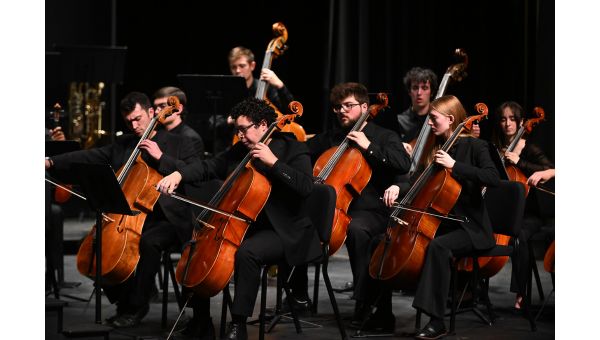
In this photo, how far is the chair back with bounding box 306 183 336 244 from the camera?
155 inches

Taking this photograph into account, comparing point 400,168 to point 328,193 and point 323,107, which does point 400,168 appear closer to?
point 328,193

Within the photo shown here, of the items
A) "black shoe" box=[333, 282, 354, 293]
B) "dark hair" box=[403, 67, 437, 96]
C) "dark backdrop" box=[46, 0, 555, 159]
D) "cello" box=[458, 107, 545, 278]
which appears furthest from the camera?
"dark backdrop" box=[46, 0, 555, 159]

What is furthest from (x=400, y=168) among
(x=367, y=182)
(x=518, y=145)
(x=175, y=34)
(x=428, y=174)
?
(x=175, y=34)

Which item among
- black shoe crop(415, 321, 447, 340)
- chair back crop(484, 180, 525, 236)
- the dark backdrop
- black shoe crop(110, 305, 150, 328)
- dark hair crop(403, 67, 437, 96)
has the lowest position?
black shoe crop(110, 305, 150, 328)

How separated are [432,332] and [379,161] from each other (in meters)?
0.87

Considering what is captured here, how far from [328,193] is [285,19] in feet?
13.3

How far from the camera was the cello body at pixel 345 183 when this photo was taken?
14.5ft

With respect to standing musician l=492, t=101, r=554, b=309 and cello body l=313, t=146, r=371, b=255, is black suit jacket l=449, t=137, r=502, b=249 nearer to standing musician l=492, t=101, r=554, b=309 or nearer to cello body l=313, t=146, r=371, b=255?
cello body l=313, t=146, r=371, b=255

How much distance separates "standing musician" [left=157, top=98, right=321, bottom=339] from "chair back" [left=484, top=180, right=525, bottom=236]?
88 cm

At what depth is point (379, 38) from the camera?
7195 mm

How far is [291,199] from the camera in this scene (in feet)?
13.0

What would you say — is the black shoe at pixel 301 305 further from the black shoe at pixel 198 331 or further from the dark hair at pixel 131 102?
the dark hair at pixel 131 102

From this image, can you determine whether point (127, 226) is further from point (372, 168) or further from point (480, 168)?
point (480, 168)

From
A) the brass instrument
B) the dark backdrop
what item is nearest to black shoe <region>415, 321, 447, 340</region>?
the dark backdrop
